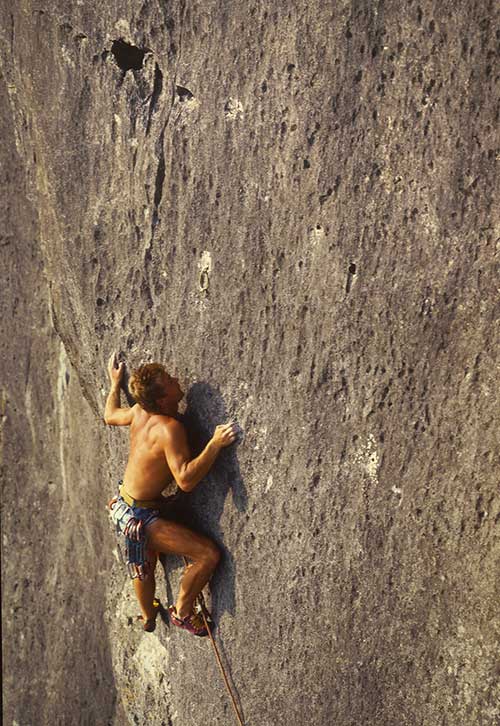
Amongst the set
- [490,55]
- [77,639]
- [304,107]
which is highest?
[490,55]

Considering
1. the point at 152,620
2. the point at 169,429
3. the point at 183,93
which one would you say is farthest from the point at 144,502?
the point at 183,93

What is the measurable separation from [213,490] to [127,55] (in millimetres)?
1916

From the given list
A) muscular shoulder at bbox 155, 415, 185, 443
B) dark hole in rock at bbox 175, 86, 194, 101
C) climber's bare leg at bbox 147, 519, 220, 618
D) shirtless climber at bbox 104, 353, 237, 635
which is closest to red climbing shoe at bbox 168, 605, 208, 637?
shirtless climber at bbox 104, 353, 237, 635

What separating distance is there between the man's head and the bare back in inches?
2.4

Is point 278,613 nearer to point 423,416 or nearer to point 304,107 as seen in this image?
point 423,416

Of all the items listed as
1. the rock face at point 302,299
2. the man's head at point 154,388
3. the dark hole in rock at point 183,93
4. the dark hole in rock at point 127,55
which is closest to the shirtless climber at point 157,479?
the man's head at point 154,388

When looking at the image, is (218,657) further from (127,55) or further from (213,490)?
(127,55)

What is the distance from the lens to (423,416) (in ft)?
10.7

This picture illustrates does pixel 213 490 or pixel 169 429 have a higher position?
pixel 169 429

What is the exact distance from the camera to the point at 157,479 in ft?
12.8

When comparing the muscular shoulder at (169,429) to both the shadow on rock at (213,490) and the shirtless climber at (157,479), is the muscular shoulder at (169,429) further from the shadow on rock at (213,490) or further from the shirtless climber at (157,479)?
the shadow on rock at (213,490)

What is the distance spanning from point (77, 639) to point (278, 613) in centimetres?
196

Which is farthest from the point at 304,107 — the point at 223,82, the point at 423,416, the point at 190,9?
the point at 423,416

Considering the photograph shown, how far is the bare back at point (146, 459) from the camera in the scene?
12.5ft
